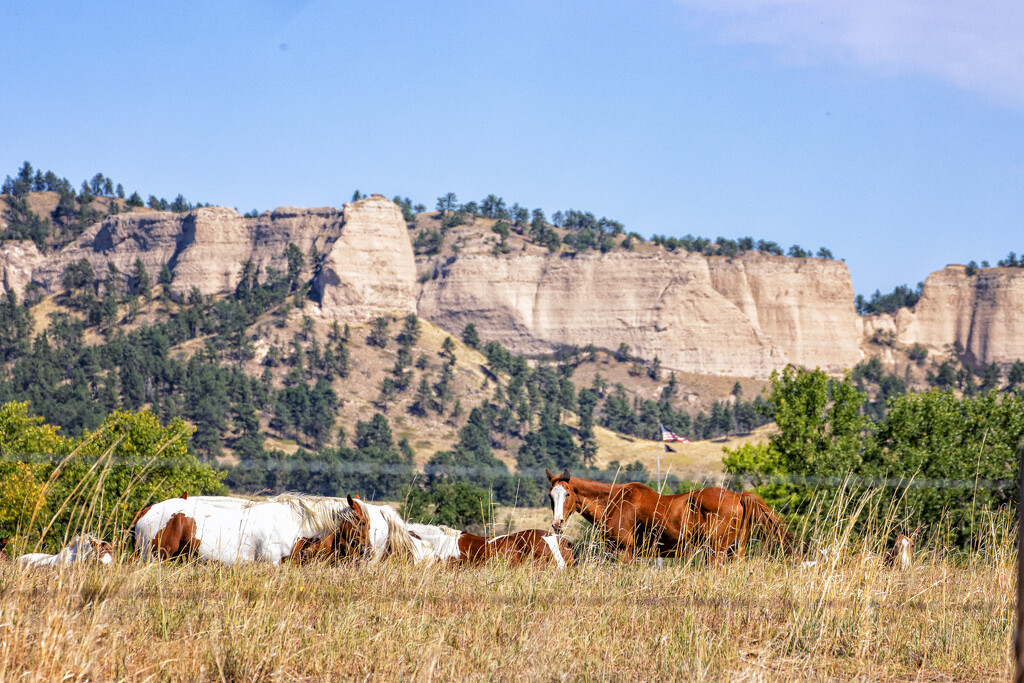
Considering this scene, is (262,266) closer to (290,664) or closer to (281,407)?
(281,407)

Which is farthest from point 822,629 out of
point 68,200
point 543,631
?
point 68,200

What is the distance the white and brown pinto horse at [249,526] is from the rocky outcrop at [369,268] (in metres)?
147

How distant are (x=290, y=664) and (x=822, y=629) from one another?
3.11 m

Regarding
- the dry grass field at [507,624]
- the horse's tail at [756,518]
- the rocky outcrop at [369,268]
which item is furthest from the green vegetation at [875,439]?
the rocky outcrop at [369,268]

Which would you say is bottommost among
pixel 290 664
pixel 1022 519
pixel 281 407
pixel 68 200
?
pixel 281 407

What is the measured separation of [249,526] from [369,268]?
157154 mm

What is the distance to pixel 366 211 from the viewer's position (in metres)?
174

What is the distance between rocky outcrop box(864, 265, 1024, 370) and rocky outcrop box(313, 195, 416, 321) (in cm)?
8392

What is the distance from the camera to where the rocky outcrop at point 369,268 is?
158625 millimetres

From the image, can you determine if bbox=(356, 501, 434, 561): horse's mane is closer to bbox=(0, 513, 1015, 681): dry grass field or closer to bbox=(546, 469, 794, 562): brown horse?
bbox=(546, 469, 794, 562): brown horse

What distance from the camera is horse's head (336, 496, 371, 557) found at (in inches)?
375

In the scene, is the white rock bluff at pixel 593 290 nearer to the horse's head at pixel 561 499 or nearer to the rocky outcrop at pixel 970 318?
the rocky outcrop at pixel 970 318

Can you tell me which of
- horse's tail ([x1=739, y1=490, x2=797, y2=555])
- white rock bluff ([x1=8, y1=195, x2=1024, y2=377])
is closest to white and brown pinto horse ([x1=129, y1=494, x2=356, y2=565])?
horse's tail ([x1=739, y1=490, x2=797, y2=555])

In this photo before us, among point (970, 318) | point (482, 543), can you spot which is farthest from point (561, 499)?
point (970, 318)
